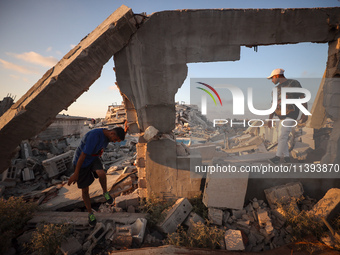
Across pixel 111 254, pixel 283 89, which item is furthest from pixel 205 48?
pixel 111 254

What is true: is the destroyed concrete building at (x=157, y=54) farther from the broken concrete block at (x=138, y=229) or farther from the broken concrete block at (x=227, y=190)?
the broken concrete block at (x=138, y=229)

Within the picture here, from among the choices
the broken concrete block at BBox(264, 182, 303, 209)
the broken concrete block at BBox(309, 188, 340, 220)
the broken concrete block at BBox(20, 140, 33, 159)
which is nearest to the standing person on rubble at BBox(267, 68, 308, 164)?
the broken concrete block at BBox(264, 182, 303, 209)

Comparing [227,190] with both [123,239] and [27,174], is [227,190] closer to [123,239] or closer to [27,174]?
[123,239]

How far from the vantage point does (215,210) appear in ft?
10.5

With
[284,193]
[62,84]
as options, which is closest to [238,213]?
[284,193]

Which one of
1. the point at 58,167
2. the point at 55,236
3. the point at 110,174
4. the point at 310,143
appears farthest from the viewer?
the point at 58,167

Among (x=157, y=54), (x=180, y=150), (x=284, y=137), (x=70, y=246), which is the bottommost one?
(x=70, y=246)

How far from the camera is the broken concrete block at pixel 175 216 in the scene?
2.99m

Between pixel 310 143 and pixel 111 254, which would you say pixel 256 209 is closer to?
pixel 111 254

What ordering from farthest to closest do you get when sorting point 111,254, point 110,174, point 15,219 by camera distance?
1. point 110,174
2. point 15,219
3. point 111,254

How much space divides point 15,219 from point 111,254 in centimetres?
220

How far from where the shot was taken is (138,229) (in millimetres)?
2955

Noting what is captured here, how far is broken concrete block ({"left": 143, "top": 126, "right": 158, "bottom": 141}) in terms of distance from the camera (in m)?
3.34

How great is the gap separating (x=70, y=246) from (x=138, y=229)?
1.11 m
